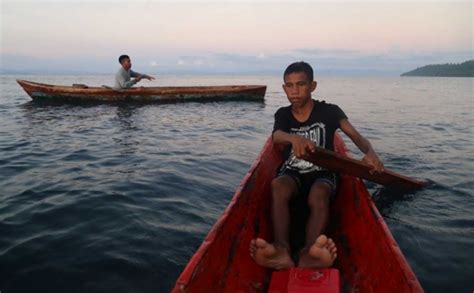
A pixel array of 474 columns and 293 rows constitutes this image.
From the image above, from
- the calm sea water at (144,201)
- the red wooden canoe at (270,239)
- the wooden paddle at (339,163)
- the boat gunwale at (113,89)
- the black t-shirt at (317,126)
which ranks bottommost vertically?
the calm sea water at (144,201)

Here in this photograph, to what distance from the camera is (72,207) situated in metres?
4.97

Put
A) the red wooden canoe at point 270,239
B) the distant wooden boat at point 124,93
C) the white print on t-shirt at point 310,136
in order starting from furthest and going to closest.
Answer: the distant wooden boat at point 124,93 < the white print on t-shirt at point 310,136 < the red wooden canoe at point 270,239

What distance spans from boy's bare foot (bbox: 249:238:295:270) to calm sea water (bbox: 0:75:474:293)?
1.18 m

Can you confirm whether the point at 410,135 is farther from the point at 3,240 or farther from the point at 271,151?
the point at 3,240

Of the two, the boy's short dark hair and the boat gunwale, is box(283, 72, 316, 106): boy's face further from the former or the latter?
the boat gunwale

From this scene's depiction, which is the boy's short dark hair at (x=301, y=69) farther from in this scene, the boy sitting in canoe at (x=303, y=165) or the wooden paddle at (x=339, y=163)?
the wooden paddle at (x=339, y=163)

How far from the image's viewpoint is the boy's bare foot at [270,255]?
A: 8.41 ft

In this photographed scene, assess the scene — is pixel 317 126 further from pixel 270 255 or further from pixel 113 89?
pixel 113 89

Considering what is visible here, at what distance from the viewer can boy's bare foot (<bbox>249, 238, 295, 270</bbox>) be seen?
2562 mm

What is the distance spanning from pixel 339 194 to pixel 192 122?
31.8 feet

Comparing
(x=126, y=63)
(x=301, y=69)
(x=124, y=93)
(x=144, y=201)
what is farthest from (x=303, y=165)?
(x=124, y=93)

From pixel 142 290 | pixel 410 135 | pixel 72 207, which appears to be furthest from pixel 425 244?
pixel 410 135

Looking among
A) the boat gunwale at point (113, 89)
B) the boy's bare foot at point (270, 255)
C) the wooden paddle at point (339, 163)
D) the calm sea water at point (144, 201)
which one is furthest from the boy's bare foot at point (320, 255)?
the boat gunwale at point (113, 89)

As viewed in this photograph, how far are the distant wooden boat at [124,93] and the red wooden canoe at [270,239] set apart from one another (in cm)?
1429
